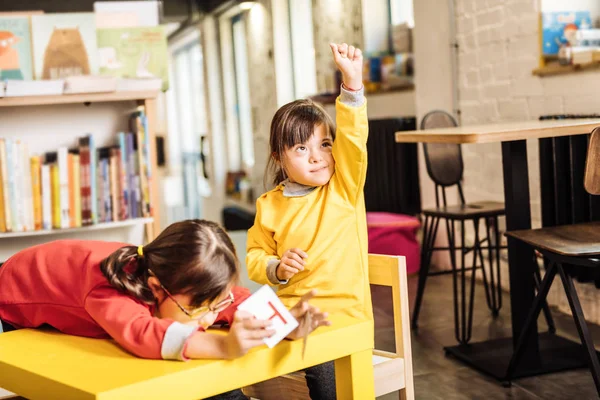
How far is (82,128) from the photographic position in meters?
3.16

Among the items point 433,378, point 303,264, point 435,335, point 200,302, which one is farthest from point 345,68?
point 435,335

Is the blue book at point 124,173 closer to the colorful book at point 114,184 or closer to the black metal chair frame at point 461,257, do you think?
the colorful book at point 114,184

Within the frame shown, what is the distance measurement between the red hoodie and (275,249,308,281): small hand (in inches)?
6.9

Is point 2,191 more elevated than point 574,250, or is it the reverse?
point 2,191

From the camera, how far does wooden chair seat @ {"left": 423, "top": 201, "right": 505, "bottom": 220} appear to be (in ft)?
10.1

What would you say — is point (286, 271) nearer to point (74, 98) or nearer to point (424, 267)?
point (74, 98)

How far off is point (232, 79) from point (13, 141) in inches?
264

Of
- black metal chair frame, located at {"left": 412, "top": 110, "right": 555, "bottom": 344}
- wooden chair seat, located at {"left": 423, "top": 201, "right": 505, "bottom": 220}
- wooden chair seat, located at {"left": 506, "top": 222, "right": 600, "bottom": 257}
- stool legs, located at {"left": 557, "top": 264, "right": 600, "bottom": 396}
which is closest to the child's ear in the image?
wooden chair seat, located at {"left": 506, "top": 222, "right": 600, "bottom": 257}

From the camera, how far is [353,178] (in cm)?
172

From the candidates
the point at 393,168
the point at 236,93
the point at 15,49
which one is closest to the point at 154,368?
the point at 15,49

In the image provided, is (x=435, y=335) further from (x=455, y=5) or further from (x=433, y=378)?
(x=455, y=5)

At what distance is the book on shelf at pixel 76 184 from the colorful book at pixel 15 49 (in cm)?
35

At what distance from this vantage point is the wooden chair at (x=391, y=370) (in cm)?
162

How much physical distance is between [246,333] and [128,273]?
0.30 meters
